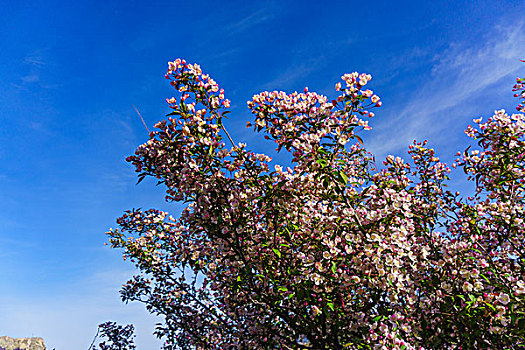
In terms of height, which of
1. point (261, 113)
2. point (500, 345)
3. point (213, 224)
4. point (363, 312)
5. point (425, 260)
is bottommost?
point (500, 345)

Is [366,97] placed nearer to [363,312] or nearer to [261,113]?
[261,113]

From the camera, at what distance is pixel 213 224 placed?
433 cm

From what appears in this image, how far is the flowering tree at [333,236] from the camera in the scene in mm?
3891

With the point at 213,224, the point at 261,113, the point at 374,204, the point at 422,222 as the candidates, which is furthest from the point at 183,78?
the point at 422,222

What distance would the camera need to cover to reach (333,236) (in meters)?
4.16

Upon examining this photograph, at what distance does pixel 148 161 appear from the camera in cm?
454

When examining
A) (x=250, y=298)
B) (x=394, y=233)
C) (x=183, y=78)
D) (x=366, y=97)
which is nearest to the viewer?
(x=394, y=233)

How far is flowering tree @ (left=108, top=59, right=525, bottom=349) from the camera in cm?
389

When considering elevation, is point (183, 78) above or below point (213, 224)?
above

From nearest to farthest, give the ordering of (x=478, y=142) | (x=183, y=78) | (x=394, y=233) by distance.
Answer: (x=394, y=233)
(x=183, y=78)
(x=478, y=142)

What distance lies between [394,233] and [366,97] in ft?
5.72

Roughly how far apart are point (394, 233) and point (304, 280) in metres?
1.24

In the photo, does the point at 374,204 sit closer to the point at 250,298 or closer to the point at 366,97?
the point at 366,97

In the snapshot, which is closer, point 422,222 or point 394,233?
point 394,233
